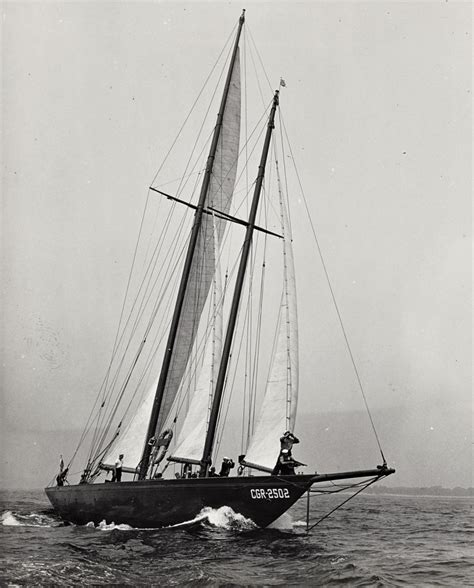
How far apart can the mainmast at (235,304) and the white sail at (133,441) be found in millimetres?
3436

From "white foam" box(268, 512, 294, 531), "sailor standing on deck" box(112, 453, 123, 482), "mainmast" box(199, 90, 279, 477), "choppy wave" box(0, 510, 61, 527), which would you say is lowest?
"choppy wave" box(0, 510, 61, 527)

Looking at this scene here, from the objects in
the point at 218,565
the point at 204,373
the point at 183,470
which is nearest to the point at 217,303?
the point at 204,373

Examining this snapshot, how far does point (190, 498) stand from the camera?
18.8 meters

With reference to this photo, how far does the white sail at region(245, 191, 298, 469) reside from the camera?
18.6m

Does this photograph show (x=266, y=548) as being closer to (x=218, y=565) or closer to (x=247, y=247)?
(x=218, y=565)

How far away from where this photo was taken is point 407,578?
42.1 ft

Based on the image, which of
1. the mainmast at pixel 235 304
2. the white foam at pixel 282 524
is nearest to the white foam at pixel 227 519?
the white foam at pixel 282 524

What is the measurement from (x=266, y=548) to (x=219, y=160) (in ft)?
56.3

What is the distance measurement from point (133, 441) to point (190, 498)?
17.9 ft

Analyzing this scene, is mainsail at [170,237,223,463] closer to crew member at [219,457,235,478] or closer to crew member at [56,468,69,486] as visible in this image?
crew member at [219,457,235,478]

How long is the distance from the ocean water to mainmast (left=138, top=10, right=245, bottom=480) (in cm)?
379

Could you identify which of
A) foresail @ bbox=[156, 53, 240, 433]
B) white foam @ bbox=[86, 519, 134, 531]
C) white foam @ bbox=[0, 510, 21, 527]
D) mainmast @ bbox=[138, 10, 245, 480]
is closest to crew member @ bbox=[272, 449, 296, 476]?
white foam @ bbox=[86, 519, 134, 531]

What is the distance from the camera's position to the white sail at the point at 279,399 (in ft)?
61.1

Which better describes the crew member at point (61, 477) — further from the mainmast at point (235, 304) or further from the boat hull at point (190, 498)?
the mainmast at point (235, 304)
